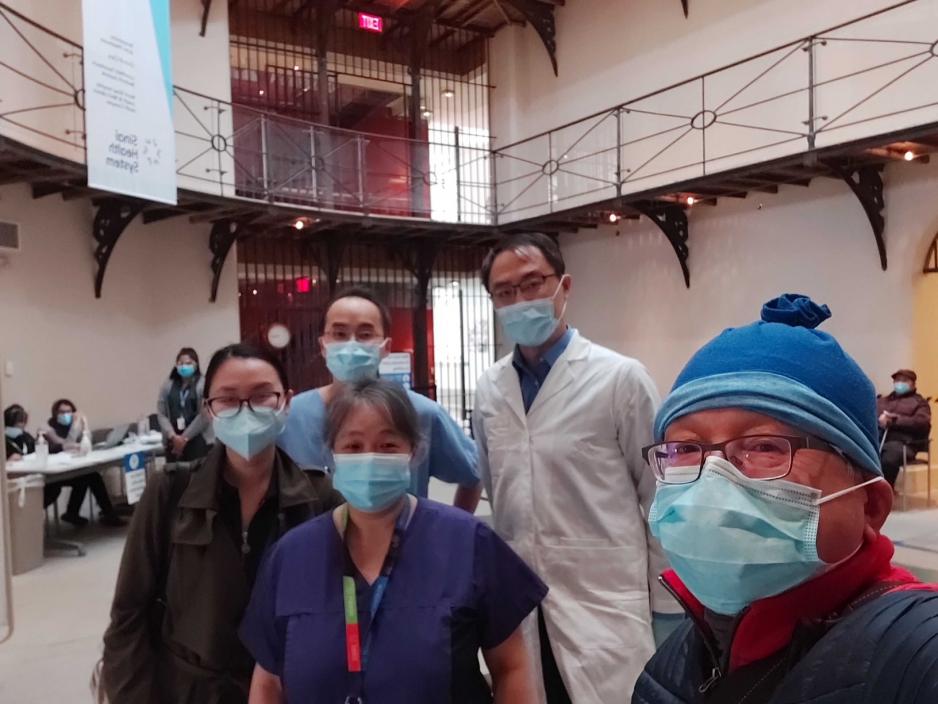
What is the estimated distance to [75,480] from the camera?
6938 millimetres

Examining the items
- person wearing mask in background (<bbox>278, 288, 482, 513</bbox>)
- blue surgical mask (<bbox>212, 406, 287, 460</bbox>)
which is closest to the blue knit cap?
blue surgical mask (<bbox>212, 406, 287, 460</bbox>)

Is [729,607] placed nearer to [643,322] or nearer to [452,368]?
[643,322]

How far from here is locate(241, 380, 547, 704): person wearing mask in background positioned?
1340 mm

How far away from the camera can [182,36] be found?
9148 mm

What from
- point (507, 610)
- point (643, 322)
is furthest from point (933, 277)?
point (507, 610)

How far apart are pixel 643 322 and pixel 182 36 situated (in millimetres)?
7393

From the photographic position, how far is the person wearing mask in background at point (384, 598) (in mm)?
1340

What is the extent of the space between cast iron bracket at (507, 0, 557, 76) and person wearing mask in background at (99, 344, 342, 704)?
10.8 m

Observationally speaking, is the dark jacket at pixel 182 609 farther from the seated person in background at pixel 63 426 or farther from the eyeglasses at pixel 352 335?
the seated person in background at pixel 63 426

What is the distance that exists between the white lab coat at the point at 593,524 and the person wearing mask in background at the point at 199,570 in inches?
22.0

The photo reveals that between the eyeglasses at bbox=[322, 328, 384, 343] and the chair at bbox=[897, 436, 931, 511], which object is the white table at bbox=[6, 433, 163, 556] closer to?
the eyeglasses at bbox=[322, 328, 384, 343]

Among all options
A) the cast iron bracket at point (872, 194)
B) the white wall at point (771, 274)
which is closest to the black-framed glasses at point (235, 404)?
the cast iron bracket at point (872, 194)

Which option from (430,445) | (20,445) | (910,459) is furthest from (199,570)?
(910,459)

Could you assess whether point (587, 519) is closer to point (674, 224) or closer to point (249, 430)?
point (249, 430)
